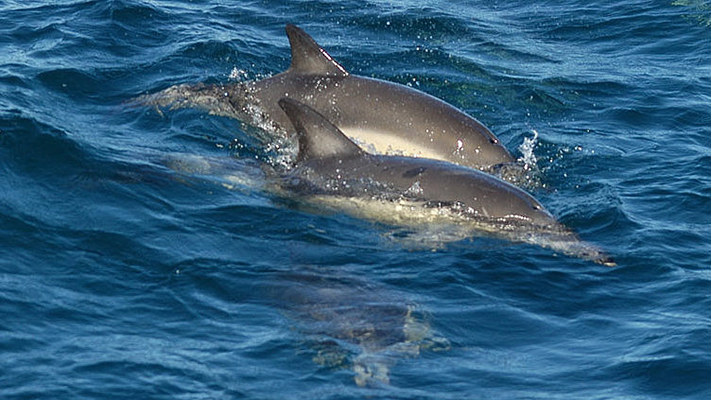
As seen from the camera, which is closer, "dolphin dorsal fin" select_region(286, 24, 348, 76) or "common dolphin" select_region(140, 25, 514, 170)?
"common dolphin" select_region(140, 25, 514, 170)

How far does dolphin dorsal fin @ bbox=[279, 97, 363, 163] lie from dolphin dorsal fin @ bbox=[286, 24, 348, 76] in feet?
7.44

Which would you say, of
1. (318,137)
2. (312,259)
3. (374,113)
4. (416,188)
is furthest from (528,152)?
(312,259)

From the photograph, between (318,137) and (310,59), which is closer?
(318,137)

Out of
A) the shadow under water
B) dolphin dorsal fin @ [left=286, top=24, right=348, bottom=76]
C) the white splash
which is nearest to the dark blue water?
the shadow under water

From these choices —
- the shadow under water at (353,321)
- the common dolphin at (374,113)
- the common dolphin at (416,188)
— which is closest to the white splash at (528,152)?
the common dolphin at (374,113)

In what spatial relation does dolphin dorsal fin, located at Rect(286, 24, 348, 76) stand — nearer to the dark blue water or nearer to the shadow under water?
the dark blue water

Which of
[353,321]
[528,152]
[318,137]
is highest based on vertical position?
[528,152]

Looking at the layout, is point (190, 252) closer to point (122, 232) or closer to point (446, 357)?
point (122, 232)

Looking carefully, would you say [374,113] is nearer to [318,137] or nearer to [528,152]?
[318,137]

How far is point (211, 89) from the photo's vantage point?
15602mm

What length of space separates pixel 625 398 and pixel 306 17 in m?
13.8

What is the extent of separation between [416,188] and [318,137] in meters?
1.22

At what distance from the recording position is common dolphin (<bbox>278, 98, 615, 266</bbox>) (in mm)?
11555

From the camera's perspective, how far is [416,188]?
467 inches
